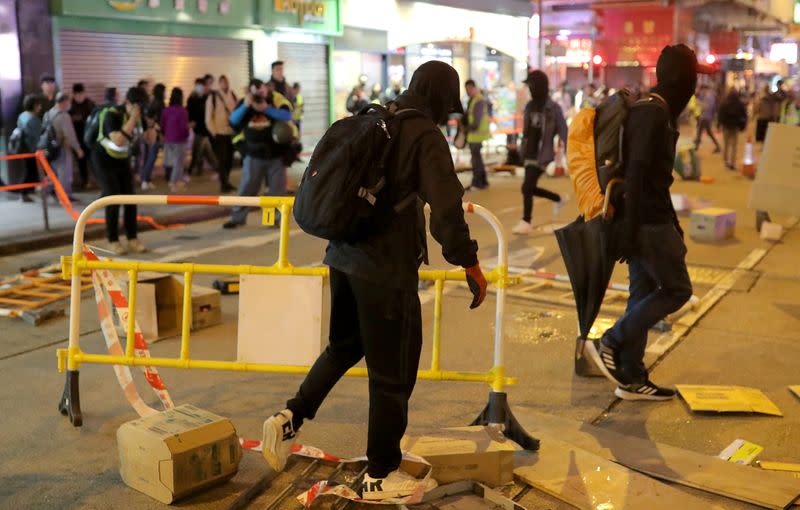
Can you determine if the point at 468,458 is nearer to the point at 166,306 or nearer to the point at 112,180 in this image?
the point at 166,306

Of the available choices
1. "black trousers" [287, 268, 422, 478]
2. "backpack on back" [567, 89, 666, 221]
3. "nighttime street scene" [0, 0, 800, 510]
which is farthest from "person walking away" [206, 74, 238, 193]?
"black trousers" [287, 268, 422, 478]

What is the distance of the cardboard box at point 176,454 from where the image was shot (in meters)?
4.47

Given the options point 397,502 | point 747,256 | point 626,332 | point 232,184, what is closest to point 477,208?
point 626,332

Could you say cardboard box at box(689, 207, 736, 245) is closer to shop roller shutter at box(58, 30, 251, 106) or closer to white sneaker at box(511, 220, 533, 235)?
white sneaker at box(511, 220, 533, 235)

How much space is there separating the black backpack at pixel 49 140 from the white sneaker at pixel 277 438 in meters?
12.0

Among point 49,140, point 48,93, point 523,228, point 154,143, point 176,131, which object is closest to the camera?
point 523,228

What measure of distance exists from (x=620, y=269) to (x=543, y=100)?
3.02 m

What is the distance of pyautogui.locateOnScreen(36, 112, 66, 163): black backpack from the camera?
595 inches

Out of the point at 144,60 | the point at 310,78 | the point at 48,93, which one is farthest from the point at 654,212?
the point at 310,78

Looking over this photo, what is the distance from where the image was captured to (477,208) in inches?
216

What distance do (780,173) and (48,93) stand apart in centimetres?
1203

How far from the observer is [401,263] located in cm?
410

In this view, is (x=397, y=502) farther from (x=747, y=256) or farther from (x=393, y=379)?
(x=747, y=256)

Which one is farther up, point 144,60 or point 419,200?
point 144,60
